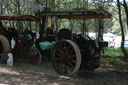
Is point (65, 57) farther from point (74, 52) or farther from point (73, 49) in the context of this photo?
point (73, 49)

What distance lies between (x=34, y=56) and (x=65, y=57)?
6.73ft

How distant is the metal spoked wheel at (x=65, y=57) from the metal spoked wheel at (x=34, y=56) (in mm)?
1365

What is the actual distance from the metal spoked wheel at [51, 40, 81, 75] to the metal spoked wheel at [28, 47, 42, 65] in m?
1.36

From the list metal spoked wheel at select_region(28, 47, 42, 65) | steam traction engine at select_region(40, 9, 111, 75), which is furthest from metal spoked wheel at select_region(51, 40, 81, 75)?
metal spoked wheel at select_region(28, 47, 42, 65)

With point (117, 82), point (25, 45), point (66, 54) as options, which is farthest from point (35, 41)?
point (117, 82)

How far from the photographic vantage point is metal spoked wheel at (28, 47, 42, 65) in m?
7.73

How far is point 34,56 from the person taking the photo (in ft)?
25.9

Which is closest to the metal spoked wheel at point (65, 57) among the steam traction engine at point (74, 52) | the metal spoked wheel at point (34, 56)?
the steam traction engine at point (74, 52)

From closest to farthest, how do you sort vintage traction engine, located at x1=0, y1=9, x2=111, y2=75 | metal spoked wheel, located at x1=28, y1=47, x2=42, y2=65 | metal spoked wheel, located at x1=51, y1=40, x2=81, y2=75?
metal spoked wheel, located at x1=51, y1=40, x2=81, y2=75 < vintage traction engine, located at x1=0, y1=9, x2=111, y2=75 < metal spoked wheel, located at x1=28, y1=47, x2=42, y2=65

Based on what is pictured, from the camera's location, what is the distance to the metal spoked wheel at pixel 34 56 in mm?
7730

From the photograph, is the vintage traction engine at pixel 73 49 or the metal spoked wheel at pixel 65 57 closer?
the metal spoked wheel at pixel 65 57

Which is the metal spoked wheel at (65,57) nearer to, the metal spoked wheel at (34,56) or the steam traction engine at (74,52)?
the steam traction engine at (74,52)

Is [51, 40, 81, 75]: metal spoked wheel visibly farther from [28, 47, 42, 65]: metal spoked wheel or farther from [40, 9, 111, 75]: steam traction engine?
[28, 47, 42, 65]: metal spoked wheel

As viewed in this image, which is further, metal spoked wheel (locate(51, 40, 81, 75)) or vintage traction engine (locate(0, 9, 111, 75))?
vintage traction engine (locate(0, 9, 111, 75))
